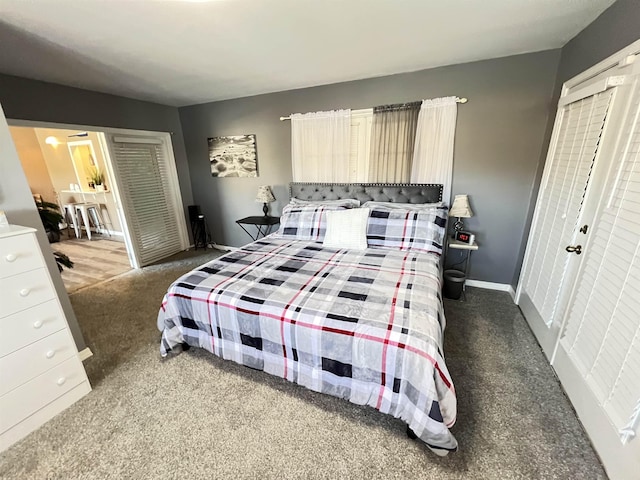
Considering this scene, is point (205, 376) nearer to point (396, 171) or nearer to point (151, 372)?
point (151, 372)

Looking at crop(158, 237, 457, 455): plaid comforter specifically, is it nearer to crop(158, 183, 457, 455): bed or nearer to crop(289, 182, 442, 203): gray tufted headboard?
crop(158, 183, 457, 455): bed

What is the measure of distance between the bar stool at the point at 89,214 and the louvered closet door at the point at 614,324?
731 centimetres

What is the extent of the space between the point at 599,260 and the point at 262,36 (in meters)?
2.61

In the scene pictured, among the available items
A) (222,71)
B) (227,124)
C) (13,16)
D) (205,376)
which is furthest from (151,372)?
(227,124)

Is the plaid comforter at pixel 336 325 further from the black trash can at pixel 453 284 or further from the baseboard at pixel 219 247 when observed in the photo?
the baseboard at pixel 219 247

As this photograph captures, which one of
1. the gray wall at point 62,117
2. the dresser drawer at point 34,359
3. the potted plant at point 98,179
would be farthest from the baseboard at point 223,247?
the dresser drawer at point 34,359

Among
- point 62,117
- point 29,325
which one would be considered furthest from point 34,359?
point 62,117

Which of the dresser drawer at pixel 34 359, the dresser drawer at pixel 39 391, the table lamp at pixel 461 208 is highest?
the table lamp at pixel 461 208

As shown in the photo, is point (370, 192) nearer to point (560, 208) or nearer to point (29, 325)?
point (560, 208)

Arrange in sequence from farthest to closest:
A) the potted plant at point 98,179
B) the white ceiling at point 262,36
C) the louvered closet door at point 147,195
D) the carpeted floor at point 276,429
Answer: the potted plant at point 98,179, the louvered closet door at point 147,195, the white ceiling at point 262,36, the carpeted floor at point 276,429

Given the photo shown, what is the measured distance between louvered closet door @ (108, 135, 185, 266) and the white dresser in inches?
96.8

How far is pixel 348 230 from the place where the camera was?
256 cm

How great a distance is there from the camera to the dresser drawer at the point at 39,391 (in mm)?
1408

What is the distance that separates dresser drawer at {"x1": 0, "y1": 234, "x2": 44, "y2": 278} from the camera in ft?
4.42
